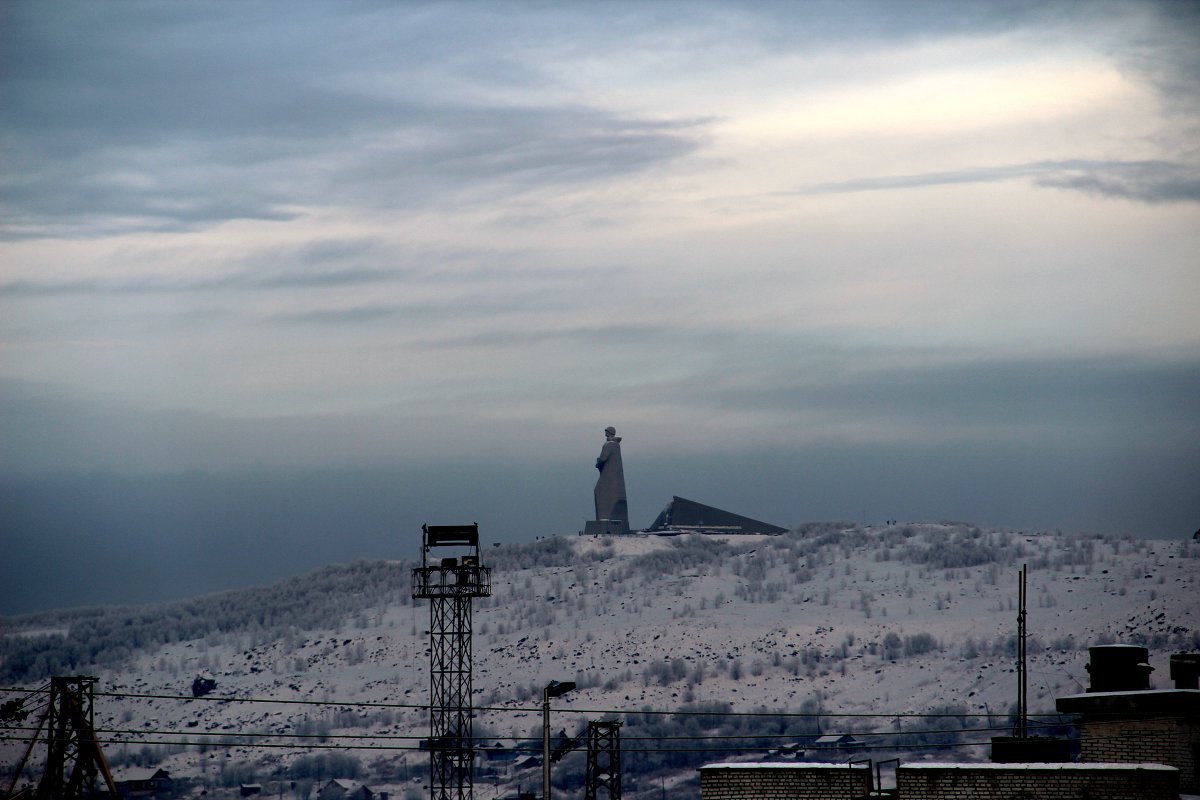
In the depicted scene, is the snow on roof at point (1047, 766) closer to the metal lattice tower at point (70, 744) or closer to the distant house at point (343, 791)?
the metal lattice tower at point (70, 744)

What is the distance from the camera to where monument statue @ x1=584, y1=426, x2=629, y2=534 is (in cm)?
13988

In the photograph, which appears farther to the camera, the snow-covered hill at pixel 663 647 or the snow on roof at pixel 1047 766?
the snow-covered hill at pixel 663 647

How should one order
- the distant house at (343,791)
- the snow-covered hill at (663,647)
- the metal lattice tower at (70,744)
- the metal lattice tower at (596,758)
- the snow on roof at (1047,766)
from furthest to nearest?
the snow-covered hill at (663,647)
the distant house at (343,791)
the metal lattice tower at (70,744)
the metal lattice tower at (596,758)
the snow on roof at (1047,766)

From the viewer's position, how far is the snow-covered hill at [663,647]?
133000mm

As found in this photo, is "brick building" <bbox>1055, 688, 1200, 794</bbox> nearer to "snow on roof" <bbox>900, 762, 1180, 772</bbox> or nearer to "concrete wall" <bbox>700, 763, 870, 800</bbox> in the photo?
"snow on roof" <bbox>900, 762, 1180, 772</bbox>

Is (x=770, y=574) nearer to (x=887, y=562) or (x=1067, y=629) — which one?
(x=887, y=562)

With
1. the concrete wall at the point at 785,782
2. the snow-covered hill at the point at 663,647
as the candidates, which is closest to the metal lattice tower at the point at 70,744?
the concrete wall at the point at 785,782

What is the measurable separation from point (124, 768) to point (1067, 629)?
236ft

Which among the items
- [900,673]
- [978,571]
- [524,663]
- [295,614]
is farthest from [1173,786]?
[295,614]

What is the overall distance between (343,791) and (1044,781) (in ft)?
341

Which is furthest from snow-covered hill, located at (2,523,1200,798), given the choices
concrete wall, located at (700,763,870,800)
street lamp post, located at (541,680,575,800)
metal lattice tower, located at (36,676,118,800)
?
concrete wall, located at (700,763,870,800)

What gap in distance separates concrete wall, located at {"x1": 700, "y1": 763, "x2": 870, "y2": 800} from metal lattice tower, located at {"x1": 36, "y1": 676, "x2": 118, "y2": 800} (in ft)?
81.3

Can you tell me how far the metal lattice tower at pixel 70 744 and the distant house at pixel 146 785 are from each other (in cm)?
7699

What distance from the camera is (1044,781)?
30.2m
